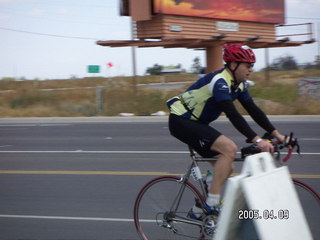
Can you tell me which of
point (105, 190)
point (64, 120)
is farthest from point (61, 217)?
point (64, 120)

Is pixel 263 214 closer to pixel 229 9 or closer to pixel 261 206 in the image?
pixel 261 206

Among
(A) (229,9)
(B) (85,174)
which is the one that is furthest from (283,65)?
(B) (85,174)

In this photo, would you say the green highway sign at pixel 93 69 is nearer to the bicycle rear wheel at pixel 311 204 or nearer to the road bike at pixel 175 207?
the road bike at pixel 175 207

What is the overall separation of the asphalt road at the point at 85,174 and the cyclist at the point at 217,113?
143 centimetres

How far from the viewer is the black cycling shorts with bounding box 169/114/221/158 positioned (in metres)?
4.70

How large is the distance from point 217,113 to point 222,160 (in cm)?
44

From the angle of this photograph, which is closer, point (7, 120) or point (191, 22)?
point (7, 120)

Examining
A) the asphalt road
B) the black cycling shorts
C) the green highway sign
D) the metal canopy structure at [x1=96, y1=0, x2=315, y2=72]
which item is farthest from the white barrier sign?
the metal canopy structure at [x1=96, y1=0, x2=315, y2=72]

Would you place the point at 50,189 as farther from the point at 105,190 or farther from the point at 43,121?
the point at 43,121

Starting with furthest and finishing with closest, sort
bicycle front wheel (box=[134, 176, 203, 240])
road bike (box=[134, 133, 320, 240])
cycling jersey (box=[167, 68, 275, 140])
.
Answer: bicycle front wheel (box=[134, 176, 203, 240]) < road bike (box=[134, 133, 320, 240]) < cycling jersey (box=[167, 68, 275, 140])

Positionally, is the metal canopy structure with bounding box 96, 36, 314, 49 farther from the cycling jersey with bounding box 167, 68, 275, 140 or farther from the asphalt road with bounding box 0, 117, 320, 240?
the cycling jersey with bounding box 167, 68, 275, 140

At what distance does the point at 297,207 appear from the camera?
12.6 feet

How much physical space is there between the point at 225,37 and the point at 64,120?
12069 millimetres

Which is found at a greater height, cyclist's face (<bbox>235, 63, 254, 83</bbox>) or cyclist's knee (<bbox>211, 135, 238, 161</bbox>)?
cyclist's face (<bbox>235, 63, 254, 83</bbox>)
